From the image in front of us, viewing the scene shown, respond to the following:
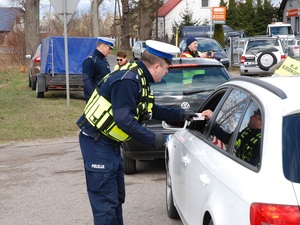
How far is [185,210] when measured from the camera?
185 inches

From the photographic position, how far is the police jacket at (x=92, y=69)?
8.74m

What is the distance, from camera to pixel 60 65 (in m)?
17.4

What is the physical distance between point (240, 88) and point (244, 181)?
3.64 feet

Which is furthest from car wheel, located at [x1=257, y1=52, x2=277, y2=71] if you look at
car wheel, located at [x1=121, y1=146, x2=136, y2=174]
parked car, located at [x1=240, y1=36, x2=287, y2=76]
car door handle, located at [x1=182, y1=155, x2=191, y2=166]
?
parked car, located at [x1=240, y1=36, x2=287, y2=76]

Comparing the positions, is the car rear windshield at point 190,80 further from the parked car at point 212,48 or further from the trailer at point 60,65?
the parked car at point 212,48

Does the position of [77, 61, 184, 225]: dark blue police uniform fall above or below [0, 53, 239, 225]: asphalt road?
above

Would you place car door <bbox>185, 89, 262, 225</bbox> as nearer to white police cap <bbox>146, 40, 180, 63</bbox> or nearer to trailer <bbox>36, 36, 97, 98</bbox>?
white police cap <bbox>146, 40, 180, 63</bbox>

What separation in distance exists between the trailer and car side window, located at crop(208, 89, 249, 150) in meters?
13.0

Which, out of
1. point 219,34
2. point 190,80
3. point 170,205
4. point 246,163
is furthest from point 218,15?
point 246,163

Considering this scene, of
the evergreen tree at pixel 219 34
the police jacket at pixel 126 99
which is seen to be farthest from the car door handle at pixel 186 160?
the evergreen tree at pixel 219 34

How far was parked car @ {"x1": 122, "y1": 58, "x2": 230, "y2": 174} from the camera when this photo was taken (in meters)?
7.47

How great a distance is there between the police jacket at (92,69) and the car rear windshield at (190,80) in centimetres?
120

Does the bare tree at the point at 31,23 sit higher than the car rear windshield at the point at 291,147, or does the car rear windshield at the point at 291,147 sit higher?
the bare tree at the point at 31,23

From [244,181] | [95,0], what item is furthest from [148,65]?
[95,0]
